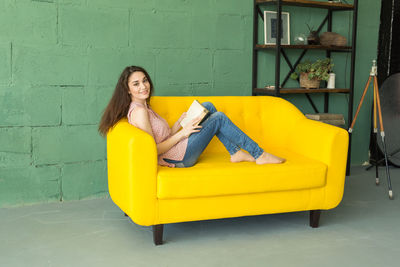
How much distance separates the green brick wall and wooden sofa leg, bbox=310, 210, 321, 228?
147 cm

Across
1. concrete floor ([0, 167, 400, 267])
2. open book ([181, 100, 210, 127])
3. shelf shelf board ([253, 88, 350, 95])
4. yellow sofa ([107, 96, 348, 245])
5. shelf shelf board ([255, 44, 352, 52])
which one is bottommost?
concrete floor ([0, 167, 400, 267])

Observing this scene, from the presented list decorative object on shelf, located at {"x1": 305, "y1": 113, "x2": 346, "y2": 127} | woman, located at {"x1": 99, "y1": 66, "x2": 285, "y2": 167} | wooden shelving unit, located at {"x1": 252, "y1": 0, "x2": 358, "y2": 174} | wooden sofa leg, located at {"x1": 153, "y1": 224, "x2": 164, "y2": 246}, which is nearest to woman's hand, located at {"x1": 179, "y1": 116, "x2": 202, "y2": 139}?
woman, located at {"x1": 99, "y1": 66, "x2": 285, "y2": 167}

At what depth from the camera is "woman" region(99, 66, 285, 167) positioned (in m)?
2.99

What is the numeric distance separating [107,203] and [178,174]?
3.71ft

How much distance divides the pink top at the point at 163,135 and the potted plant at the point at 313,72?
1.66 m

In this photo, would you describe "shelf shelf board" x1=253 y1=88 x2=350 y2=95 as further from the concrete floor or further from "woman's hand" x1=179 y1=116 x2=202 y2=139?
"woman's hand" x1=179 y1=116 x2=202 y2=139

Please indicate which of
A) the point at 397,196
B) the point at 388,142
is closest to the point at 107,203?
the point at 397,196

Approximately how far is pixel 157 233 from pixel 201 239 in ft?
0.95

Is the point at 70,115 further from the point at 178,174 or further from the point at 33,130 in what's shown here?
the point at 178,174

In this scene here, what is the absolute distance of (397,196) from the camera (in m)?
3.88

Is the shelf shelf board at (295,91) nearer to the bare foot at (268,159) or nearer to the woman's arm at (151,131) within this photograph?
the bare foot at (268,159)

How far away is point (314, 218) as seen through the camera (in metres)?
3.13

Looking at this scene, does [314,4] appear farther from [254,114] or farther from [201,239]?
[201,239]

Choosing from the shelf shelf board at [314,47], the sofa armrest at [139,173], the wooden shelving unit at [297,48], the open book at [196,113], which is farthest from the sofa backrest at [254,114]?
the sofa armrest at [139,173]
